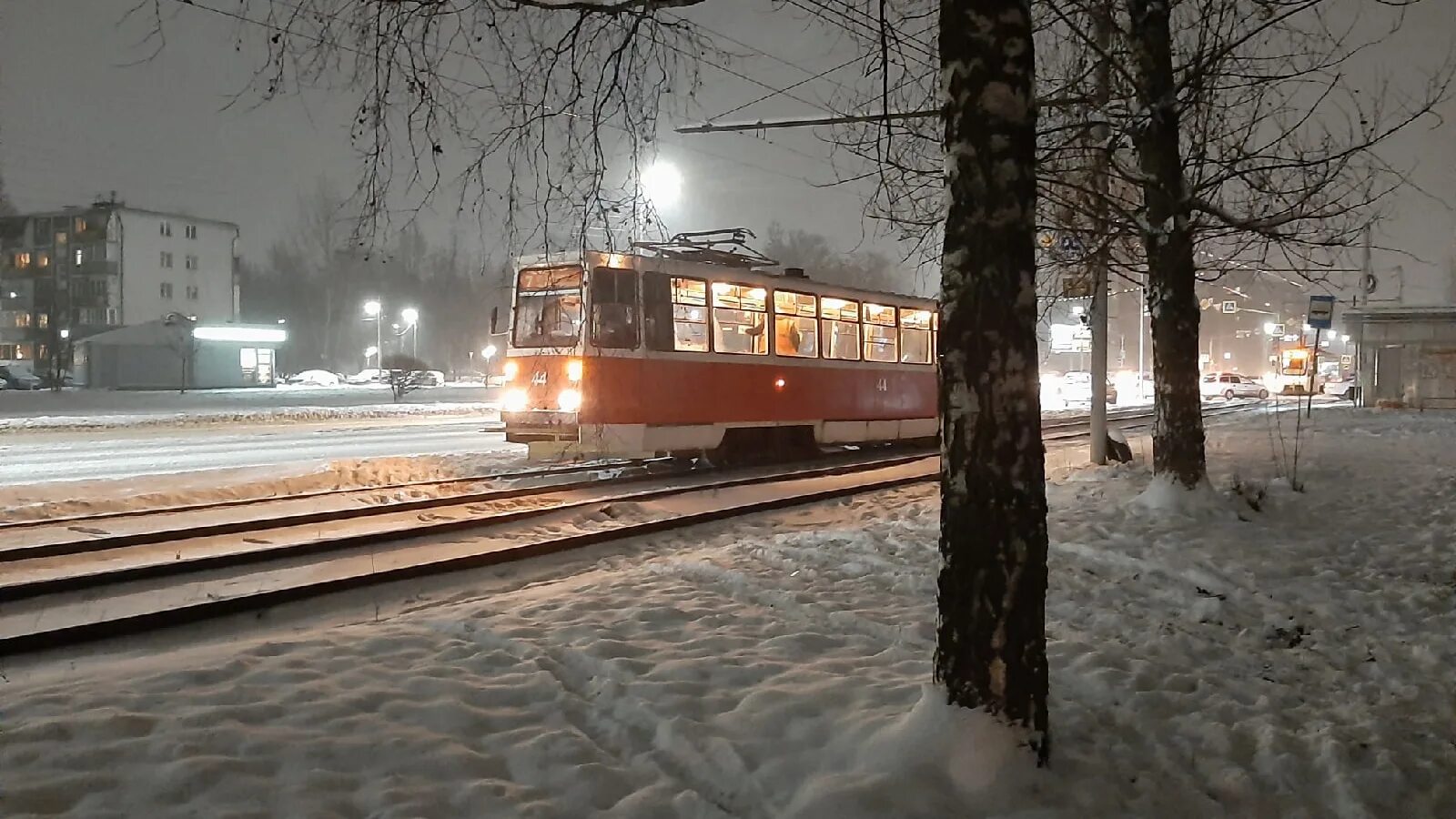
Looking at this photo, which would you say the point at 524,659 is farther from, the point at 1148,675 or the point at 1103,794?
the point at 1148,675

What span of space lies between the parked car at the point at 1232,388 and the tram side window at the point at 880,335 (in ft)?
159

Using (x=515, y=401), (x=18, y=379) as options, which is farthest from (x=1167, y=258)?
(x=18, y=379)

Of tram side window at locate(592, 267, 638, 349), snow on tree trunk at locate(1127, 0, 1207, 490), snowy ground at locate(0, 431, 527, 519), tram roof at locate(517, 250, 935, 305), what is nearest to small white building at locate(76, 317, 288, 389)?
snowy ground at locate(0, 431, 527, 519)

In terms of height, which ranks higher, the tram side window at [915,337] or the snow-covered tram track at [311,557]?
the tram side window at [915,337]

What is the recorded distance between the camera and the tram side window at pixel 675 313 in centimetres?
1454

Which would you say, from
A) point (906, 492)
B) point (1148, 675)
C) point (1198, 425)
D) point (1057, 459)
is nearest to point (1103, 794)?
point (1148, 675)

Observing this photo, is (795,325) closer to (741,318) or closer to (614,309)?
(741,318)

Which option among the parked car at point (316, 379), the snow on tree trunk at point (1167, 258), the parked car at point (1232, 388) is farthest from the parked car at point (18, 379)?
the parked car at point (1232, 388)

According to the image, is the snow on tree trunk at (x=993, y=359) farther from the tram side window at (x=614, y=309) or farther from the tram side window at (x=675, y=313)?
the tram side window at (x=675, y=313)

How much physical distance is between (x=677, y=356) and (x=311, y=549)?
263 inches

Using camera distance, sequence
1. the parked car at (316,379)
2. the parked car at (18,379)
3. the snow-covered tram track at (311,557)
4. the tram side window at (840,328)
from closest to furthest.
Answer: the snow-covered tram track at (311,557)
the tram side window at (840,328)
the parked car at (18,379)
the parked car at (316,379)

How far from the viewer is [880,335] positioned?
19.4 meters

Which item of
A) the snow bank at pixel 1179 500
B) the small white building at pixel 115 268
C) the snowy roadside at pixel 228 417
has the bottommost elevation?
the snow bank at pixel 1179 500

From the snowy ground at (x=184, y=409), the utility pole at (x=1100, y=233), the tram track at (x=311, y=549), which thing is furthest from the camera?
the snowy ground at (x=184, y=409)
